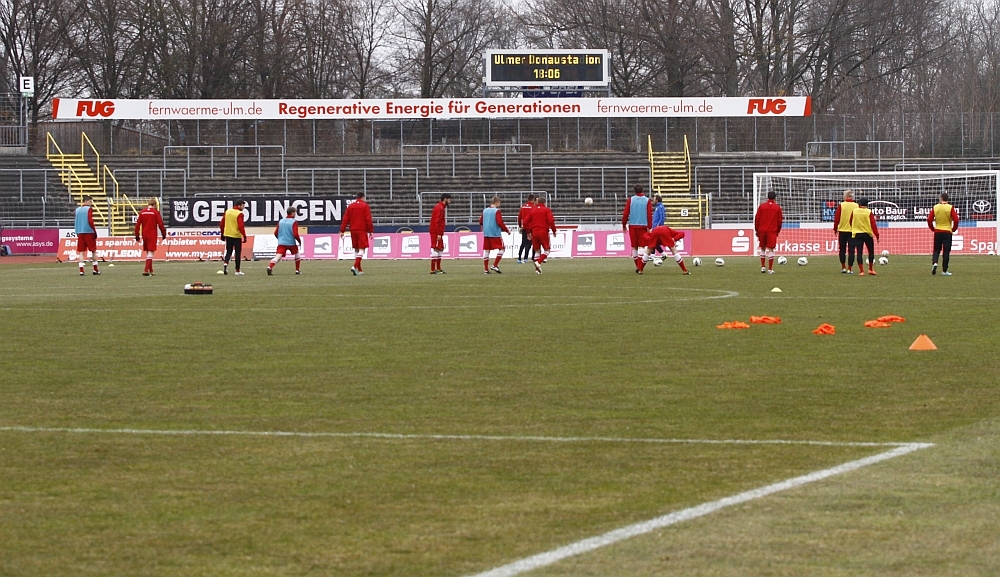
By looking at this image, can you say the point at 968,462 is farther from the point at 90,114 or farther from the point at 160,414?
the point at 90,114

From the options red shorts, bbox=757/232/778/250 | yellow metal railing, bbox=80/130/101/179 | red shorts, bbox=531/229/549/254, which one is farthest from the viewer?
yellow metal railing, bbox=80/130/101/179

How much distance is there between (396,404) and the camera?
32.8 feet

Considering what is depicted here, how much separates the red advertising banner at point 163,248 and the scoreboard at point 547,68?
18166 mm

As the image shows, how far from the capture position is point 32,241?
51656mm

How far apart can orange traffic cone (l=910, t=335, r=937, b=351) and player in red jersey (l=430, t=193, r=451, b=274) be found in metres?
19.6

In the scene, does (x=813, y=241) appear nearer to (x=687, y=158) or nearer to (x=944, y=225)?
(x=944, y=225)

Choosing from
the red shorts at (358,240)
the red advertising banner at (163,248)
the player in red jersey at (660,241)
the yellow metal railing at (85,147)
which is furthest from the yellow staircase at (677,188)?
the red shorts at (358,240)

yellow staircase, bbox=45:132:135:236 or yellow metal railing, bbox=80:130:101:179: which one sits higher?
yellow metal railing, bbox=80:130:101:179

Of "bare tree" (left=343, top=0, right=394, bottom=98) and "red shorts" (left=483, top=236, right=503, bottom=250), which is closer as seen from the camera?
"red shorts" (left=483, top=236, right=503, bottom=250)

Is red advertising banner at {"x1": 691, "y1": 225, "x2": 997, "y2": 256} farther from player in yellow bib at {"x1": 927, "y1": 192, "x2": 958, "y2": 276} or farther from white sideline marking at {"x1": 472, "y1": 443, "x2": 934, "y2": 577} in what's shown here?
white sideline marking at {"x1": 472, "y1": 443, "x2": 934, "y2": 577}

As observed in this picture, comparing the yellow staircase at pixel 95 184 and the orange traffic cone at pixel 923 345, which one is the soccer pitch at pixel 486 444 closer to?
the orange traffic cone at pixel 923 345

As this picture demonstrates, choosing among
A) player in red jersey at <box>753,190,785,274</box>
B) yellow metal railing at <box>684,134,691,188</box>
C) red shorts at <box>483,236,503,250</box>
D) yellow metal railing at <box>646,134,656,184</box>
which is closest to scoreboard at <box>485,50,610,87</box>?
yellow metal railing at <box>646,134,656,184</box>

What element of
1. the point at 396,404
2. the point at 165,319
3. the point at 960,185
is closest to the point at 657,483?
the point at 396,404

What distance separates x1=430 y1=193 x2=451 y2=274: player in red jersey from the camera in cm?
3269
